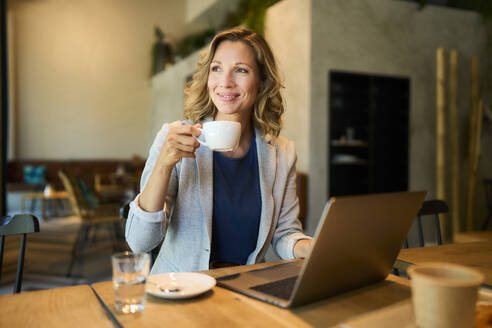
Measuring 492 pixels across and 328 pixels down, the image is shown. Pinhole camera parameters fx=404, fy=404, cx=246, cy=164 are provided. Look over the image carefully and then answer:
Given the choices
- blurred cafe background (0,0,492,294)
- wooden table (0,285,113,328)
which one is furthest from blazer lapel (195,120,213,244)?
blurred cafe background (0,0,492,294)

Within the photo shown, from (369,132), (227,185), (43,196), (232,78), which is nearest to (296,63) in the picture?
(369,132)

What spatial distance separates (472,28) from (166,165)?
16.2 ft

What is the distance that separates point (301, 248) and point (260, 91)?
66 centimetres

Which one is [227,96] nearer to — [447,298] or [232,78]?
[232,78]

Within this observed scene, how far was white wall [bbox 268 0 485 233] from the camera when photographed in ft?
13.1

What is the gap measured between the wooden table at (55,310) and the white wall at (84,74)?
881 cm

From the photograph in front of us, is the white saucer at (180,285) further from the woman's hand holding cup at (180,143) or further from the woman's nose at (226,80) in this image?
the woman's nose at (226,80)

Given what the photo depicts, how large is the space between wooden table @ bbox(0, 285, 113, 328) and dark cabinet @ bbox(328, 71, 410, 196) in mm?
3965

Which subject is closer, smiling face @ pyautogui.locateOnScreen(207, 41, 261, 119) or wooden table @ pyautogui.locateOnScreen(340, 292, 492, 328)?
wooden table @ pyautogui.locateOnScreen(340, 292, 492, 328)

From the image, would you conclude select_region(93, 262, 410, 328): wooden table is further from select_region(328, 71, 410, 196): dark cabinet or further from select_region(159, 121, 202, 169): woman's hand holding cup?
select_region(328, 71, 410, 196): dark cabinet

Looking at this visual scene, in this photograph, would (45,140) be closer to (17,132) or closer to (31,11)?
(17,132)

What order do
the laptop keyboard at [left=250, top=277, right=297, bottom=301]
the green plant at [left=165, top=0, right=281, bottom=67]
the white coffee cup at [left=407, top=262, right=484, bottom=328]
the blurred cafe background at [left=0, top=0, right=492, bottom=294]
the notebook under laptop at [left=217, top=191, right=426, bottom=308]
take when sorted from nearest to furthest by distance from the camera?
the white coffee cup at [left=407, top=262, right=484, bottom=328]
the notebook under laptop at [left=217, top=191, right=426, bottom=308]
the laptop keyboard at [left=250, top=277, right=297, bottom=301]
the blurred cafe background at [left=0, top=0, right=492, bottom=294]
the green plant at [left=165, top=0, right=281, bottom=67]

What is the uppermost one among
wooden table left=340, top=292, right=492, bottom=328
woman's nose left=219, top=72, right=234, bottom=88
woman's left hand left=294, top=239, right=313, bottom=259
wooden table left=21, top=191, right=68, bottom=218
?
woman's nose left=219, top=72, right=234, bottom=88

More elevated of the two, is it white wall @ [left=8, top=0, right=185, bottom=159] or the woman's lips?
white wall @ [left=8, top=0, right=185, bottom=159]
